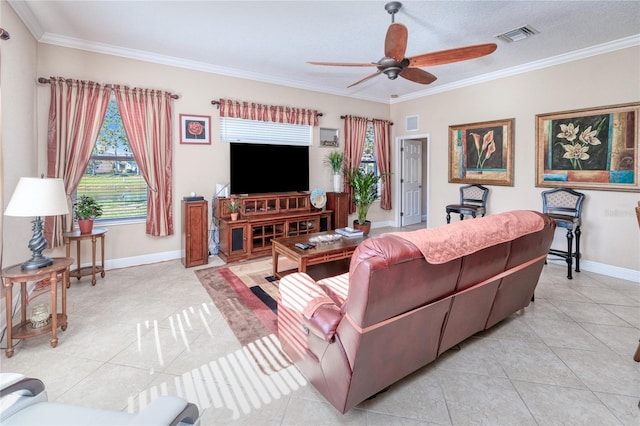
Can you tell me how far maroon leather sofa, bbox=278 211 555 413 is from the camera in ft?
4.46

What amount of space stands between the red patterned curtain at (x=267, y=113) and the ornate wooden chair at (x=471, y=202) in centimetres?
287

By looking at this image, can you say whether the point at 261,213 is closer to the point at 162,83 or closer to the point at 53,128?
the point at 162,83

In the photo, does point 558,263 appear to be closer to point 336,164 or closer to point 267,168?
point 336,164

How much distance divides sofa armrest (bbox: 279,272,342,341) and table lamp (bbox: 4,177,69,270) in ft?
5.63

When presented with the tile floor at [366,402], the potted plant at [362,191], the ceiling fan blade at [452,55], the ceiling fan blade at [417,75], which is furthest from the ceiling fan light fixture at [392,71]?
the potted plant at [362,191]

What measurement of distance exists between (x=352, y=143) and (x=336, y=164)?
0.68 metres

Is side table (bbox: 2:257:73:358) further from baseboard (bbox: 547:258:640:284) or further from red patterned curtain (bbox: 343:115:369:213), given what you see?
baseboard (bbox: 547:258:640:284)

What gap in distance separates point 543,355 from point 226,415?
2.16m

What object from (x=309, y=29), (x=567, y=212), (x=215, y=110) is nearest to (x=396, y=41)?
(x=309, y=29)

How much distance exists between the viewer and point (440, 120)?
5809 millimetres

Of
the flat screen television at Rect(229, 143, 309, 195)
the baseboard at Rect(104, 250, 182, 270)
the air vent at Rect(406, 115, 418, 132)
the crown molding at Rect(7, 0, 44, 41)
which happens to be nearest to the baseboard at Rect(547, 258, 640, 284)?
the air vent at Rect(406, 115, 418, 132)

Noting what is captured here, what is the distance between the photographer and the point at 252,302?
120 inches

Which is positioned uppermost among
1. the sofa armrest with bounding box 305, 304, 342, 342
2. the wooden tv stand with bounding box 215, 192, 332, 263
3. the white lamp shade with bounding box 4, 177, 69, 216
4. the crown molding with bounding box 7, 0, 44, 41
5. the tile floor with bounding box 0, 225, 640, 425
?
the crown molding with bounding box 7, 0, 44, 41

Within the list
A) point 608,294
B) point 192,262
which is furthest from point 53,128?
point 608,294
